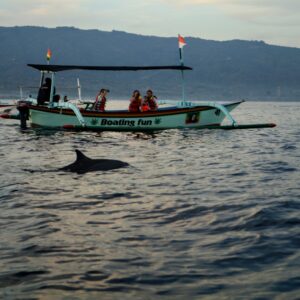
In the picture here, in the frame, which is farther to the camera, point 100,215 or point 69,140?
point 69,140

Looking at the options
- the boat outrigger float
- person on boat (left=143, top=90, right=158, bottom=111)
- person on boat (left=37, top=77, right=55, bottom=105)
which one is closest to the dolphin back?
the boat outrigger float

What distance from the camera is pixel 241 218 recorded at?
867 centimetres

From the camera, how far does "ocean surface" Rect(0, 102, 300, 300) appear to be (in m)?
5.84

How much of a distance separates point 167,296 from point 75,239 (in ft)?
7.46

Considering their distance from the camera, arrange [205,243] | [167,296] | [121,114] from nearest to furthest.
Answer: [167,296] → [205,243] → [121,114]

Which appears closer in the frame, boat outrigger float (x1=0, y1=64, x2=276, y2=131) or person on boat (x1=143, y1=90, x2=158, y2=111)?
boat outrigger float (x1=0, y1=64, x2=276, y2=131)

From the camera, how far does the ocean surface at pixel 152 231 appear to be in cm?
584

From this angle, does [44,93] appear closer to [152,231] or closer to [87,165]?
[87,165]

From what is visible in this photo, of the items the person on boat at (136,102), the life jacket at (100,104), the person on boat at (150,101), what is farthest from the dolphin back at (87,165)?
the life jacket at (100,104)

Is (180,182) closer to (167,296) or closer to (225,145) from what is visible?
(167,296)

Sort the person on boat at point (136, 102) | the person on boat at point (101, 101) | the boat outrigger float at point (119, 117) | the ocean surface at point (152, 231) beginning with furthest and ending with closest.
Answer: the person on boat at point (101, 101) < the person on boat at point (136, 102) < the boat outrigger float at point (119, 117) < the ocean surface at point (152, 231)

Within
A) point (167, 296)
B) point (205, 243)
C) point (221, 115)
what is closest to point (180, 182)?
point (205, 243)

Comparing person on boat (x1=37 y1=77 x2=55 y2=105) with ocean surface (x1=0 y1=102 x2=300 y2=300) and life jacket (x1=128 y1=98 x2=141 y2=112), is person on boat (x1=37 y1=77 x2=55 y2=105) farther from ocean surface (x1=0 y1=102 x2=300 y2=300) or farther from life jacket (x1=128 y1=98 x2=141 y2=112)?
ocean surface (x1=0 y1=102 x2=300 y2=300)

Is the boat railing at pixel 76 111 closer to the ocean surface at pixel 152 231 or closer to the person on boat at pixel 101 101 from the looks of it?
the person on boat at pixel 101 101
